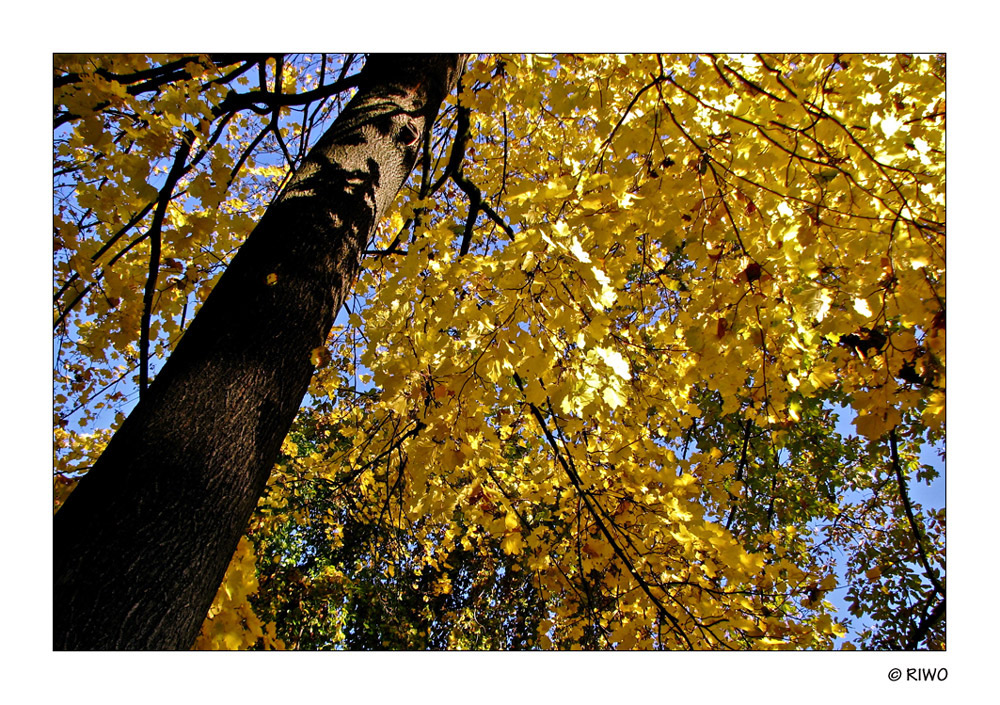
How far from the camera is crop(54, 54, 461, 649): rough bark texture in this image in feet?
3.20

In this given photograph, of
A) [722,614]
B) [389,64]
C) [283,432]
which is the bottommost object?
[722,614]

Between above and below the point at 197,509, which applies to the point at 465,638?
below

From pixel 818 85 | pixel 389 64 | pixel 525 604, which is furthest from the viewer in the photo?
pixel 525 604

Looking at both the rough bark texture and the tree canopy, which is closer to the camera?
the rough bark texture

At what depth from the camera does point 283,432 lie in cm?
132

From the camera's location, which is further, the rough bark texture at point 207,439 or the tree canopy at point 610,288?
the tree canopy at point 610,288

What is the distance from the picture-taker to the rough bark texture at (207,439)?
0.97 metres

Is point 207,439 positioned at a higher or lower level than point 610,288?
lower

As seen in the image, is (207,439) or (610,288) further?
(610,288)

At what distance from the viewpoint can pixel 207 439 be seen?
A: 3.71ft
